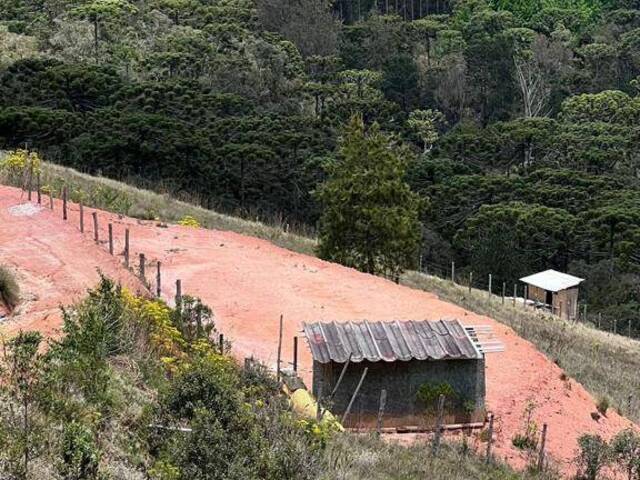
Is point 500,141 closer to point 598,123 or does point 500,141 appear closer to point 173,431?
point 598,123

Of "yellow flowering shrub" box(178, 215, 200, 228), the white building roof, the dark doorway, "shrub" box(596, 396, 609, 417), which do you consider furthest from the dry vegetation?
the dark doorway

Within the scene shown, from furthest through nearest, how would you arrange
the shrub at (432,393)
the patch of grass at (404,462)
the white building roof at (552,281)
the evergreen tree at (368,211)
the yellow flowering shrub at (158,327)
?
the white building roof at (552,281) < the evergreen tree at (368,211) < the shrub at (432,393) < the yellow flowering shrub at (158,327) < the patch of grass at (404,462)

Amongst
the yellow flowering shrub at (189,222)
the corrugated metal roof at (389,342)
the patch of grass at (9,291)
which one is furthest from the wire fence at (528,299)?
the patch of grass at (9,291)

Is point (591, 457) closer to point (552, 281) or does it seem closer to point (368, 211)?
point (368, 211)

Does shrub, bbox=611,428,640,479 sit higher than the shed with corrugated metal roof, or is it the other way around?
the shed with corrugated metal roof

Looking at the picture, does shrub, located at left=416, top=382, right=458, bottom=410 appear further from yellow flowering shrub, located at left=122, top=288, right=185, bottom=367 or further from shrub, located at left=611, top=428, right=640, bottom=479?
yellow flowering shrub, located at left=122, top=288, right=185, bottom=367

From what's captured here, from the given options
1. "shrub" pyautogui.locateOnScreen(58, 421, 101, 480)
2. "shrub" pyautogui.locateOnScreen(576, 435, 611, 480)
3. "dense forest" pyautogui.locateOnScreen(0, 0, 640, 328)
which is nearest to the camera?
"shrub" pyautogui.locateOnScreen(58, 421, 101, 480)

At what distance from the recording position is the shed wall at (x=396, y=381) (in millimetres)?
14195

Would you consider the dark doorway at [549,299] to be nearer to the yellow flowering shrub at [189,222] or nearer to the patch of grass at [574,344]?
the patch of grass at [574,344]

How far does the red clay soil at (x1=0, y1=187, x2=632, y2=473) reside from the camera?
50.2ft

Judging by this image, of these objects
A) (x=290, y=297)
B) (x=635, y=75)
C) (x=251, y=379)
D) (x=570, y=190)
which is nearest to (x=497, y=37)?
(x=635, y=75)

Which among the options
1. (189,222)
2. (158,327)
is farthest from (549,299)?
(158,327)

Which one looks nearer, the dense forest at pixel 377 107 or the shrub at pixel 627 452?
the shrub at pixel 627 452

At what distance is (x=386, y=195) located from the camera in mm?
24312
